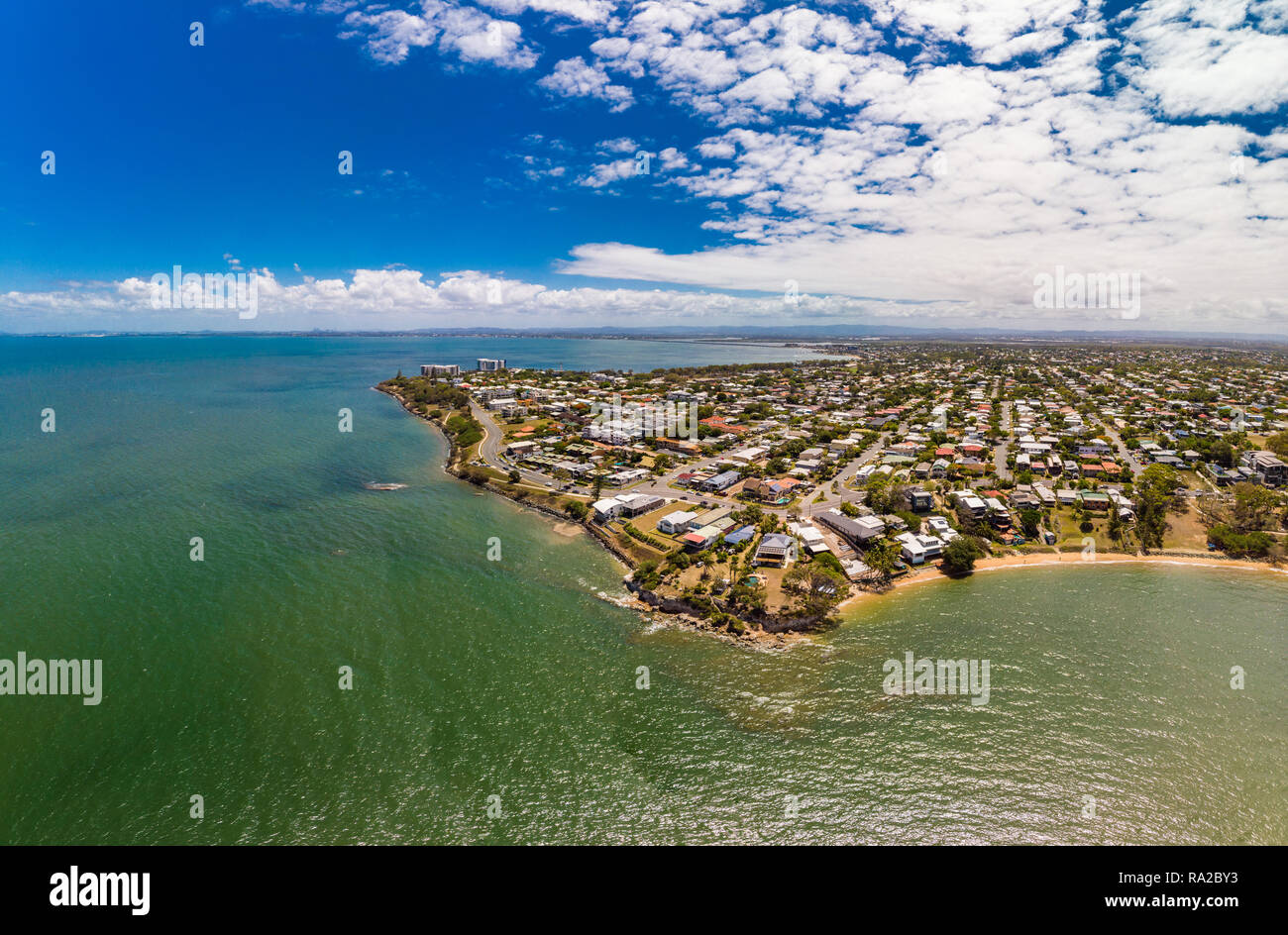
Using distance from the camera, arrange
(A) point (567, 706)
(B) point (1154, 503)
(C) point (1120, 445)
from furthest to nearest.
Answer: (C) point (1120, 445), (B) point (1154, 503), (A) point (567, 706)

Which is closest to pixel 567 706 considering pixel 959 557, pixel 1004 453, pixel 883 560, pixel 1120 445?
pixel 883 560

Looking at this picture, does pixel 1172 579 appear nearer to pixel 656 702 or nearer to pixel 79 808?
pixel 656 702

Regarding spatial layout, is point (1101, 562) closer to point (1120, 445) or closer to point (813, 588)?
point (813, 588)

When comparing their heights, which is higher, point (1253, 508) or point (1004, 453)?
point (1004, 453)

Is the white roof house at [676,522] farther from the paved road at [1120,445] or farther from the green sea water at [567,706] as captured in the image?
the paved road at [1120,445]

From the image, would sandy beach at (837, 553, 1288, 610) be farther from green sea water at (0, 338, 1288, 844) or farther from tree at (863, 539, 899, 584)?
tree at (863, 539, 899, 584)

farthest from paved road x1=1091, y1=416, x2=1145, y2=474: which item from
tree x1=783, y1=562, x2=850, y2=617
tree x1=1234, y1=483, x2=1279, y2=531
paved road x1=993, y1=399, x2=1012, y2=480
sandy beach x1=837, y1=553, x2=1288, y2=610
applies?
tree x1=783, y1=562, x2=850, y2=617
